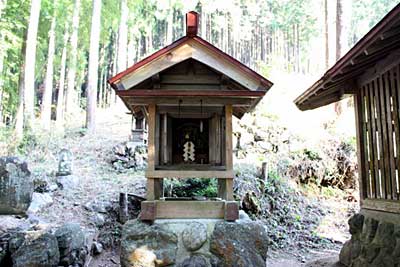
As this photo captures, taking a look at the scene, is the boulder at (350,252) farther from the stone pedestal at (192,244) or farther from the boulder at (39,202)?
the boulder at (39,202)

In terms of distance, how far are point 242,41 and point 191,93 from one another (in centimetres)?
2714

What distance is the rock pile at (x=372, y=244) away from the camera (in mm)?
4785

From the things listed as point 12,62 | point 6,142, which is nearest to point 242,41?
point 12,62

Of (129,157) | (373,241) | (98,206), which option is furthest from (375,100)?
(129,157)

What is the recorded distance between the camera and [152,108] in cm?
496

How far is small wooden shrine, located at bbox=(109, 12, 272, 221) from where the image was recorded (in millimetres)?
4758

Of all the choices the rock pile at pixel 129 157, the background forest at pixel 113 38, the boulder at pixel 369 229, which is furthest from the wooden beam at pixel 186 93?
the background forest at pixel 113 38

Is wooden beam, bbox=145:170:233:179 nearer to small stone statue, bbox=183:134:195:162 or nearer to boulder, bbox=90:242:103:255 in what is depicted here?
small stone statue, bbox=183:134:195:162

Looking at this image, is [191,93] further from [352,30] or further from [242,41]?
[352,30]

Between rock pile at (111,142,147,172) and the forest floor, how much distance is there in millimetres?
249

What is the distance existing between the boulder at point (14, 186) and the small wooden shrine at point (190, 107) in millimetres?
3308

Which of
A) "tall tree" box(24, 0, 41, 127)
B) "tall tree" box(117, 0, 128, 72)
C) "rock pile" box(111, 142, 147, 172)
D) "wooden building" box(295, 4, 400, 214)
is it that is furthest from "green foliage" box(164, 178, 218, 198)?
"tall tree" box(117, 0, 128, 72)

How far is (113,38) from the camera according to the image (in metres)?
27.0

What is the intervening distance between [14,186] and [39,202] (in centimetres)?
83
